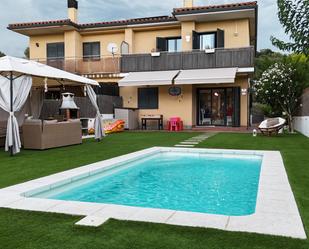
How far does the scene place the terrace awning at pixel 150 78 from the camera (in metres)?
24.2

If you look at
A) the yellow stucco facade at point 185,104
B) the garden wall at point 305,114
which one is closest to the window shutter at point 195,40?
the yellow stucco facade at point 185,104

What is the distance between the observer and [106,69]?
27781 mm

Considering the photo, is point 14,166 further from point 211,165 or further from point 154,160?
point 211,165

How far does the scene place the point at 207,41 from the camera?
1069 inches

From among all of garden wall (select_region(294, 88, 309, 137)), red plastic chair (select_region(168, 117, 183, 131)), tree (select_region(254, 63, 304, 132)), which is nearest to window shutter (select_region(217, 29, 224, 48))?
tree (select_region(254, 63, 304, 132))

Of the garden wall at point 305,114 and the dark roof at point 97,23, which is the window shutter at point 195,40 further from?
the garden wall at point 305,114

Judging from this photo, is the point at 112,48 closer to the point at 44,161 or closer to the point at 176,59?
the point at 176,59

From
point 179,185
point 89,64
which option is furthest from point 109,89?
point 179,185

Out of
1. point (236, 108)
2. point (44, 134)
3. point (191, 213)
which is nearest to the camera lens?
point (191, 213)

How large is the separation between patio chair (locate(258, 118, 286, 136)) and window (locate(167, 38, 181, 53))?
10651mm

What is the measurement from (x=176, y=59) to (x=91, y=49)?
28.5 feet

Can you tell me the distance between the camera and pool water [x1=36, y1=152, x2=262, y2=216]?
7.59 metres

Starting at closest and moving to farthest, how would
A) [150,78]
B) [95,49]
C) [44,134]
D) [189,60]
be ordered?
1. [44,134]
2. [150,78]
3. [189,60]
4. [95,49]

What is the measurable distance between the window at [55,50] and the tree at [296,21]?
28950 millimetres
